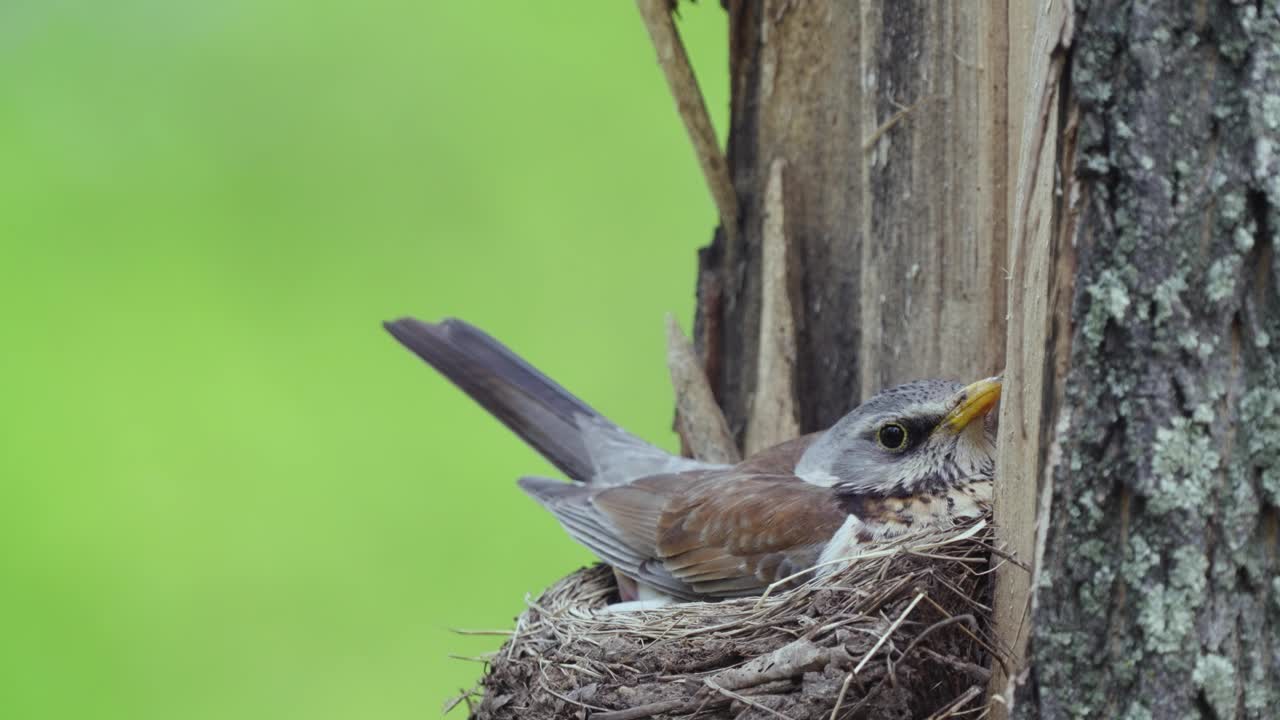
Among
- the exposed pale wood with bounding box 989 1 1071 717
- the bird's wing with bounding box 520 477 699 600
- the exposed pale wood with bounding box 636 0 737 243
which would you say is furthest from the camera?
the exposed pale wood with bounding box 636 0 737 243

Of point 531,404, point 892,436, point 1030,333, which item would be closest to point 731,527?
point 892,436

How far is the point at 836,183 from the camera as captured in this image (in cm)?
443

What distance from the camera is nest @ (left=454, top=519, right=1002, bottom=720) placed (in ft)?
10.1

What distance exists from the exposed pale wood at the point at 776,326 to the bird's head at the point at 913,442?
1.19ft

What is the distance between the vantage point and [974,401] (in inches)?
151

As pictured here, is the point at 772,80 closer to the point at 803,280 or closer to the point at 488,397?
the point at 803,280

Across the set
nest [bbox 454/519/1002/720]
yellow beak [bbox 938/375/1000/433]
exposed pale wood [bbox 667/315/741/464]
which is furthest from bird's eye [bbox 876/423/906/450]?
exposed pale wood [bbox 667/315/741/464]

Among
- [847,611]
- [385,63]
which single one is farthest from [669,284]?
[847,611]

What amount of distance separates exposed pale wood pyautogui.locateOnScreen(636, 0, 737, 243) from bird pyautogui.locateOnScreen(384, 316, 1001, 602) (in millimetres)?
918

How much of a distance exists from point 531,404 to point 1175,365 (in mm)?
2779

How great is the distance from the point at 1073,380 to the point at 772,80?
2.19m

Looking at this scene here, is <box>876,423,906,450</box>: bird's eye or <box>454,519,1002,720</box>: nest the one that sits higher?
<box>876,423,906,450</box>: bird's eye

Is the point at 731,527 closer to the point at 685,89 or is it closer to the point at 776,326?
the point at 776,326

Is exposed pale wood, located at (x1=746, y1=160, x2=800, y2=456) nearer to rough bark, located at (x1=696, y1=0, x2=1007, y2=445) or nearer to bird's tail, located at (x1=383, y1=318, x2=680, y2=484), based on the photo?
rough bark, located at (x1=696, y1=0, x2=1007, y2=445)
